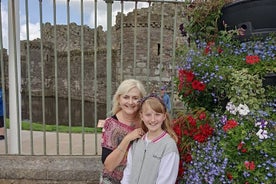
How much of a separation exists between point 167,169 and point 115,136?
1.27ft

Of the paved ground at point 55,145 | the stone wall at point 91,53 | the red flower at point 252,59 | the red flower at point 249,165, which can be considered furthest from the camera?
the stone wall at point 91,53

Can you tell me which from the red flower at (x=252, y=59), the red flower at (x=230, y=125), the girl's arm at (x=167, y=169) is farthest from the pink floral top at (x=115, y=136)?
the red flower at (x=252, y=59)

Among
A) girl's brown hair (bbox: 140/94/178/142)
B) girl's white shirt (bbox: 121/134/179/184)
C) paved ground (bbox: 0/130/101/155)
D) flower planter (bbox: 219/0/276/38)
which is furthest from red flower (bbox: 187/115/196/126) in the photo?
paved ground (bbox: 0/130/101/155)

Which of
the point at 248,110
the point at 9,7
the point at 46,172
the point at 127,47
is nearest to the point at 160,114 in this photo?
the point at 248,110

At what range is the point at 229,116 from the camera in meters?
1.62

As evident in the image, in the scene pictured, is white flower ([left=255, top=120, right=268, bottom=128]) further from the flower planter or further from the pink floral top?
the pink floral top

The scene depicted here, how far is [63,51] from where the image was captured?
13.3m

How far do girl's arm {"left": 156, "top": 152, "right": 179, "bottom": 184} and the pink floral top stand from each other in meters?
0.29

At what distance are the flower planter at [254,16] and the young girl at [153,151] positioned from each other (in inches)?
26.2

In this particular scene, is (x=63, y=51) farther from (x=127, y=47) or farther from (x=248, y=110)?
(x=248, y=110)

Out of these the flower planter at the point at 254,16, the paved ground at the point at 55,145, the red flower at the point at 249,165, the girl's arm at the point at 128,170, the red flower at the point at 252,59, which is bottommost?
the paved ground at the point at 55,145

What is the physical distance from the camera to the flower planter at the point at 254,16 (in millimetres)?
1641

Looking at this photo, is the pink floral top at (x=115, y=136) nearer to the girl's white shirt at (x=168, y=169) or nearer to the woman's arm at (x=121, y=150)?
the woman's arm at (x=121, y=150)

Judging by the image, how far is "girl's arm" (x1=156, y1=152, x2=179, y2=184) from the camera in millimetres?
1547
